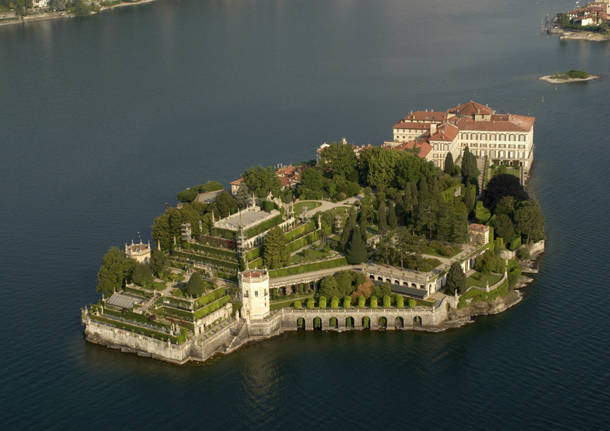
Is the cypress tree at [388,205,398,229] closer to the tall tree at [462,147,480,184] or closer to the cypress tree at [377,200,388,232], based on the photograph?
the cypress tree at [377,200,388,232]

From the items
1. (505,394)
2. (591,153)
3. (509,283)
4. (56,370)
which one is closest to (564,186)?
(591,153)

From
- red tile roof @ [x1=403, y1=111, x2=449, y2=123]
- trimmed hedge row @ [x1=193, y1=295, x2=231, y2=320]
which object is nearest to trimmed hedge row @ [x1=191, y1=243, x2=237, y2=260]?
trimmed hedge row @ [x1=193, y1=295, x2=231, y2=320]

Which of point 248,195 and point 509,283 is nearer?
point 509,283

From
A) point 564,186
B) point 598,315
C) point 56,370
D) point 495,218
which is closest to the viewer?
point 56,370

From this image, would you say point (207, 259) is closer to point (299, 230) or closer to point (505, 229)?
point (299, 230)

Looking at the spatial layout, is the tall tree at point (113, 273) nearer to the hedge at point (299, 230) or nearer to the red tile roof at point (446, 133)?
the hedge at point (299, 230)

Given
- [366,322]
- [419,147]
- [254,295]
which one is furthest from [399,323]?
[419,147]

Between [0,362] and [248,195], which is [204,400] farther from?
[248,195]
